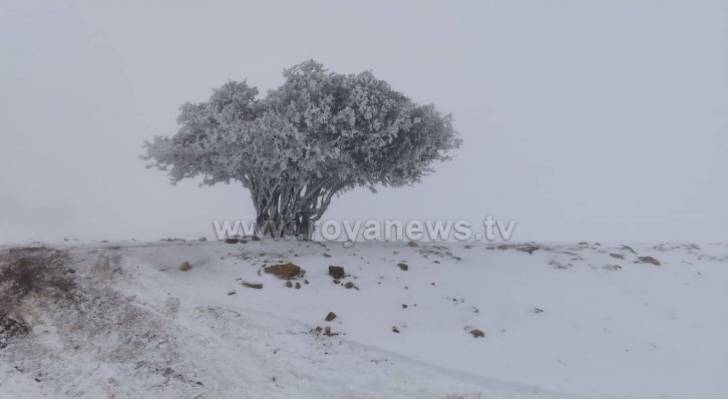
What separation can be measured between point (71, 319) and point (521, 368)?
10.7 metres

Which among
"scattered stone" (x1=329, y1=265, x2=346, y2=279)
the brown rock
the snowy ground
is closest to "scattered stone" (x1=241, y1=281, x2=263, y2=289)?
the snowy ground

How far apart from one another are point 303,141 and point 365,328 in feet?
28.5

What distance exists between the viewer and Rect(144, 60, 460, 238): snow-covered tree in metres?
18.6

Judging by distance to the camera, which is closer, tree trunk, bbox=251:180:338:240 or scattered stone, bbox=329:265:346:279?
scattered stone, bbox=329:265:346:279

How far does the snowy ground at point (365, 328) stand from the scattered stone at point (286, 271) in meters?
0.28

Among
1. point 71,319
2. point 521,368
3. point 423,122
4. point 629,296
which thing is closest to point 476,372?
point 521,368

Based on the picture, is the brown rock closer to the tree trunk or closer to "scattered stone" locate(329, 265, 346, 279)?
"scattered stone" locate(329, 265, 346, 279)

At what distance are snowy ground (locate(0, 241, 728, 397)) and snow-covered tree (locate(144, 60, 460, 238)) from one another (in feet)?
13.1

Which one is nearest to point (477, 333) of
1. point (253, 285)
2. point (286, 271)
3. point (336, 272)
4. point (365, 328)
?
point (365, 328)

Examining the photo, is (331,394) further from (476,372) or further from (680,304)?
(680,304)

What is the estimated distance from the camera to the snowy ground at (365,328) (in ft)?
Answer: 31.2

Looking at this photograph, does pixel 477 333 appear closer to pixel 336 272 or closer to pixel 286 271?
pixel 336 272

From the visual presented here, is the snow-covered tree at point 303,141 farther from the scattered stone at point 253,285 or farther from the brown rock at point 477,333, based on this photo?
the brown rock at point 477,333

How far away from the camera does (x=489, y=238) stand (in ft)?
85.7
